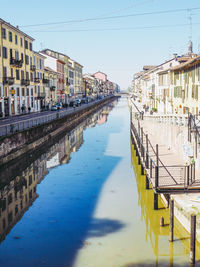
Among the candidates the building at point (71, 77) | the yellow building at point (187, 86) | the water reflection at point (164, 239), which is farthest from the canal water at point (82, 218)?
the building at point (71, 77)

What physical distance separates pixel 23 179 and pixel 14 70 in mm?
30540

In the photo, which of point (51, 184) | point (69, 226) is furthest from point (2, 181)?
point (69, 226)

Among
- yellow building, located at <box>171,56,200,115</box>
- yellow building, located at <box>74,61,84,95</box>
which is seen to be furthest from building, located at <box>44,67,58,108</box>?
yellow building, located at <box>74,61,84,95</box>

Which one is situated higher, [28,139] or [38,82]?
[38,82]

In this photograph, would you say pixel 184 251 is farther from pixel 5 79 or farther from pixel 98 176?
pixel 5 79

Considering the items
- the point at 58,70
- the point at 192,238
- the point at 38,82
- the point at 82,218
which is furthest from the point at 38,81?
the point at 192,238

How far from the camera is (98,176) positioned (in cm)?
2259

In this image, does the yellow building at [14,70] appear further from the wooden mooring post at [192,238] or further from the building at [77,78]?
the building at [77,78]

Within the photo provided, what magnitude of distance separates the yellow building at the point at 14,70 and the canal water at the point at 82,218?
2122 cm

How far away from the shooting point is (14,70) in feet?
160

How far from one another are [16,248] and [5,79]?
117ft

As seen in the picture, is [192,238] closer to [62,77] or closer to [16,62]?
[16,62]

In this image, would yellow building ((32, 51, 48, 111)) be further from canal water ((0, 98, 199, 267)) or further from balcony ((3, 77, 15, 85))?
canal water ((0, 98, 199, 267))

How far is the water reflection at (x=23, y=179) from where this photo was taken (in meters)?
15.9
